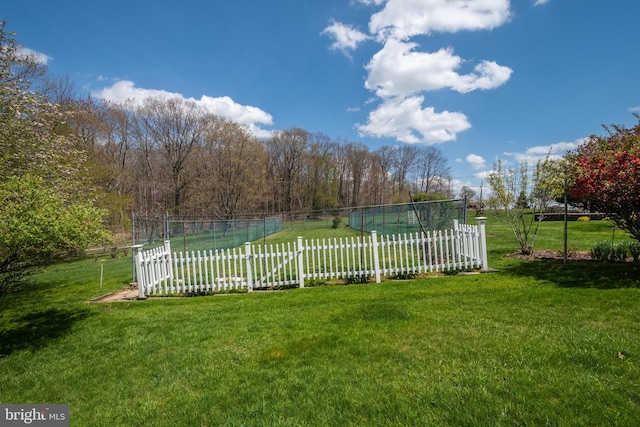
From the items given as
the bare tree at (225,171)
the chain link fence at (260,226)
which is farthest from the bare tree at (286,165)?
the chain link fence at (260,226)

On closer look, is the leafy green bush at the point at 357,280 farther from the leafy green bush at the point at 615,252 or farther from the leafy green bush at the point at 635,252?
the leafy green bush at the point at 635,252

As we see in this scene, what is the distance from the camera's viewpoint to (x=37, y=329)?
512 centimetres

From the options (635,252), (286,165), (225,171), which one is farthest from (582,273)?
(286,165)

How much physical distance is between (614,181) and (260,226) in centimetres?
1969

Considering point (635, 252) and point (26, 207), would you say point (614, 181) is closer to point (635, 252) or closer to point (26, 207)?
point (635, 252)

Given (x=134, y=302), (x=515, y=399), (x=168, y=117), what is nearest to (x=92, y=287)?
(x=134, y=302)

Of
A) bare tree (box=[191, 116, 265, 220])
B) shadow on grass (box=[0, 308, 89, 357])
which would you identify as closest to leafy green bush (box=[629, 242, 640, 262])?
shadow on grass (box=[0, 308, 89, 357])

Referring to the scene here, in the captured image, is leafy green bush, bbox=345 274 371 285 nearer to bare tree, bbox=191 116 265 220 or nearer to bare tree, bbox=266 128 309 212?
bare tree, bbox=191 116 265 220

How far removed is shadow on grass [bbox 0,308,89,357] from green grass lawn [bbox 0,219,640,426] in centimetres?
3

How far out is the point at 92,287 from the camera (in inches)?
324

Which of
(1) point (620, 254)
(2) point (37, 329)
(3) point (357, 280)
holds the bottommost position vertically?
(2) point (37, 329)

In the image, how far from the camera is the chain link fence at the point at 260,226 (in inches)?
377

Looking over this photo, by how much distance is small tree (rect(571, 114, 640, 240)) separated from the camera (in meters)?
5.50

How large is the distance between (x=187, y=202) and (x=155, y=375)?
120 ft
